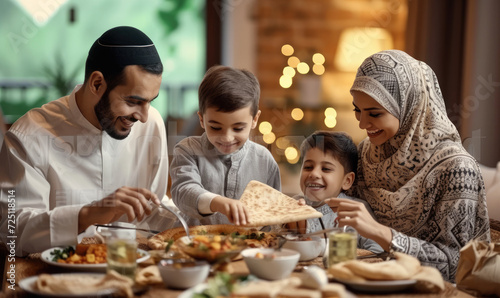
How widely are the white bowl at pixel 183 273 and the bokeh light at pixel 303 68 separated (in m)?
4.37

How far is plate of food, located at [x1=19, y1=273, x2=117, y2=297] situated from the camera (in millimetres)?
1316

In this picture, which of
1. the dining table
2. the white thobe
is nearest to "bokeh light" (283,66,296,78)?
the white thobe

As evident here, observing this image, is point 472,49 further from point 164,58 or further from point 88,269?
point 88,269

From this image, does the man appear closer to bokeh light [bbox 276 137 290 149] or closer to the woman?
bokeh light [bbox 276 137 290 149]

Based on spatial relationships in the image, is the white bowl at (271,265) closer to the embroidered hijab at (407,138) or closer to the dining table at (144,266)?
the dining table at (144,266)

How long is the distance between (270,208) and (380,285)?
0.52 m

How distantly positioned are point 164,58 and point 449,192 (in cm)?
429

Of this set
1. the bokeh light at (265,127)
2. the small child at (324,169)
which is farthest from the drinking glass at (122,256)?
the bokeh light at (265,127)

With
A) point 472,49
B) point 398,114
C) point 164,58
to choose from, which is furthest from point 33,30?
point 398,114

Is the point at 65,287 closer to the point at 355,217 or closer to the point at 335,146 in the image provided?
the point at 355,217

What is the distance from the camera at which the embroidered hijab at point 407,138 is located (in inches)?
81.2

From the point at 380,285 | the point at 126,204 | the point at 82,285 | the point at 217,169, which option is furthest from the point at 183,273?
the point at 217,169

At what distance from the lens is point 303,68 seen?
5652 mm

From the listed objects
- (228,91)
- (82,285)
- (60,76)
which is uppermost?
(228,91)
